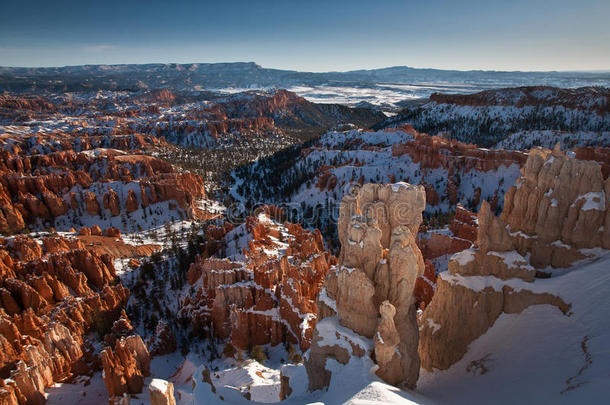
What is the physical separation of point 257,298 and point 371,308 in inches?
554

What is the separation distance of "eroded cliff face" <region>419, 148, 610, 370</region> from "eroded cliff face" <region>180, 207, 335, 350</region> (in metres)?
→ 8.30

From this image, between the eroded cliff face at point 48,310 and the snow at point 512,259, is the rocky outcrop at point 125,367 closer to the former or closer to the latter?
the eroded cliff face at point 48,310

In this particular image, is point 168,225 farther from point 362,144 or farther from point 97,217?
point 362,144

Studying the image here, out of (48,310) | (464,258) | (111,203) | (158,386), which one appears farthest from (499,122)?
(158,386)

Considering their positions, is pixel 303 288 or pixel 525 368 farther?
pixel 303 288

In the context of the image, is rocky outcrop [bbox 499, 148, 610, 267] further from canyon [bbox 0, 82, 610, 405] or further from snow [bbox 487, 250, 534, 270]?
snow [bbox 487, 250, 534, 270]

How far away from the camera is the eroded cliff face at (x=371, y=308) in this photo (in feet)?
37.7

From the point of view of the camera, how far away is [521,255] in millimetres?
15875

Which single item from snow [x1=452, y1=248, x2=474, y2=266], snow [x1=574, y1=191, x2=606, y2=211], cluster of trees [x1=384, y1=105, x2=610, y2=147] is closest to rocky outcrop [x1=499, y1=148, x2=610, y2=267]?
snow [x1=574, y1=191, x2=606, y2=211]

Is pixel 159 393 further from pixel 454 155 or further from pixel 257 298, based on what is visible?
pixel 454 155

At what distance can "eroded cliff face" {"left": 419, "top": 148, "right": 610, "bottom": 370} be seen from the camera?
565 inches

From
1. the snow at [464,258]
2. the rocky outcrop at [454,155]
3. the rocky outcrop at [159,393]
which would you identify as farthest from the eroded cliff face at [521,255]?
the rocky outcrop at [454,155]

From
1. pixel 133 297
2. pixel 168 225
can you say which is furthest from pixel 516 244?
pixel 168 225

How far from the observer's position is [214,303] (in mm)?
25188
